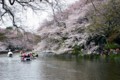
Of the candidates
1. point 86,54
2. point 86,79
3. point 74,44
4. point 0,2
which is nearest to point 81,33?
point 74,44

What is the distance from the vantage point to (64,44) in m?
44.8

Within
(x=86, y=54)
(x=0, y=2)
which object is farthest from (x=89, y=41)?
(x=0, y=2)

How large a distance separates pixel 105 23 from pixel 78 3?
13.5 m

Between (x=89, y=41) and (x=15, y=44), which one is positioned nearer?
(x=89, y=41)

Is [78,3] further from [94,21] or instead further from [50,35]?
[94,21]

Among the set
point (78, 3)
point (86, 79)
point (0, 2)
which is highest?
point (78, 3)

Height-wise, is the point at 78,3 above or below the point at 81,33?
above

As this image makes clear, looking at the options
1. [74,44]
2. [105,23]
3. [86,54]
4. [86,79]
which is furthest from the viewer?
[74,44]

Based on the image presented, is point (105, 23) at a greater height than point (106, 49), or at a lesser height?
greater

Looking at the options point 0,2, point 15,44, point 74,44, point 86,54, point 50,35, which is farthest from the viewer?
point 15,44

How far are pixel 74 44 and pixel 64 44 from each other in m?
1.84

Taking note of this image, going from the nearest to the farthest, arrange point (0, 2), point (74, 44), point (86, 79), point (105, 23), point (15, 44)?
point (0, 2)
point (86, 79)
point (105, 23)
point (74, 44)
point (15, 44)

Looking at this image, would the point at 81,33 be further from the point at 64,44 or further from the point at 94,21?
the point at 94,21

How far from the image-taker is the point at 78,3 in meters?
48.6
